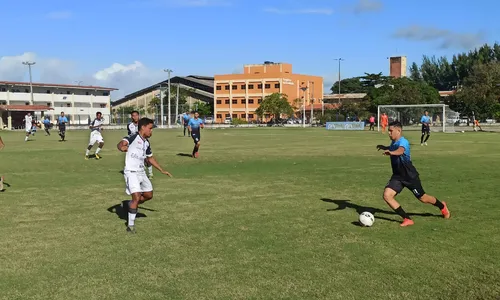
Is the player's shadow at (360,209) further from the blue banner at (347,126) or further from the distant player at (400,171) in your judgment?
the blue banner at (347,126)

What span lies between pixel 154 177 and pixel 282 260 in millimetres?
9087

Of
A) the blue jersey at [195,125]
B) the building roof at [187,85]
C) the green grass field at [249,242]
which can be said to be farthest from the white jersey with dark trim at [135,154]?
the building roof at [187,85]

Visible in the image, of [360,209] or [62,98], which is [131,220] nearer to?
[360,209]

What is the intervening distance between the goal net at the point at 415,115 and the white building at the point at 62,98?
2283 inches

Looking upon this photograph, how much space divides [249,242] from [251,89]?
114855 mm

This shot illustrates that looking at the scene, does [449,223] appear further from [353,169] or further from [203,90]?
[203,90]

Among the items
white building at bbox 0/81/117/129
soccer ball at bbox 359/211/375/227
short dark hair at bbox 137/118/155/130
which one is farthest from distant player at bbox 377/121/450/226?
white building at bbox 0/81/117/129

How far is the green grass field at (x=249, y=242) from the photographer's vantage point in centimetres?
546

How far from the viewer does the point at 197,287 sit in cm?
547

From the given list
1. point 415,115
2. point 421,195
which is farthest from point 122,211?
point 415,115

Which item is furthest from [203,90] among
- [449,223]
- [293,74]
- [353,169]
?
[449,223]

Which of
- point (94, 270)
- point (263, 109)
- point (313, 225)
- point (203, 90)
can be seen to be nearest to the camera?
point (94, 270)

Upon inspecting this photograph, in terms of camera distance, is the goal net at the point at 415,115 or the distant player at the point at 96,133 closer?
the distant player at the point at 96,133

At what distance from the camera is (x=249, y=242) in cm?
728
